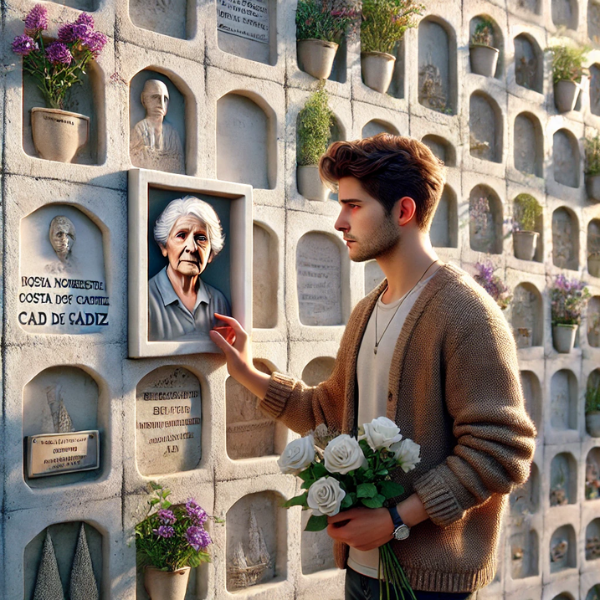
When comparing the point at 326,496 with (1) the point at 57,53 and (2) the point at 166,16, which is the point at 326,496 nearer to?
(1) the point at 57,53

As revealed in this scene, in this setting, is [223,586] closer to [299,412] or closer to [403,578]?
[299,412]

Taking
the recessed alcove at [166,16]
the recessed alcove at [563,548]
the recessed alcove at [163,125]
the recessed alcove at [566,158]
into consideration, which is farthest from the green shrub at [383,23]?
the recessed alcove at [563,548]

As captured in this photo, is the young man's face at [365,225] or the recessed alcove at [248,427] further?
the recessed alcove at [248,427]

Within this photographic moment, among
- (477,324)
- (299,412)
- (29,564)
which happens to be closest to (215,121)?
(299,412)

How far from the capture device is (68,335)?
112 inches

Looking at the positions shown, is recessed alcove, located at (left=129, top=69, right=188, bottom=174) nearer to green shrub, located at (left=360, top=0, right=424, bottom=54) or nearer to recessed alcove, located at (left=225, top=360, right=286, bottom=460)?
recessed alcove, located at (left=225, top=360, right=286, bottom=460)

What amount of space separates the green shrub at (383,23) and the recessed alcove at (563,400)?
2.61 meters

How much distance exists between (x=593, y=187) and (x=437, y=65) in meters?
1.70

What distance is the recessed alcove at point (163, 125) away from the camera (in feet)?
10.3

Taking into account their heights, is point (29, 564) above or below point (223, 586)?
above

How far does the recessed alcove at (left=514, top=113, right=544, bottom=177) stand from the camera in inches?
204

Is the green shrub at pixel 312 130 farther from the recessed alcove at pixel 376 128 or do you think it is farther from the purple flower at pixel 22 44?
the purple flower at pixel 22 44

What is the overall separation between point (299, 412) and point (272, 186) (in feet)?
3.82

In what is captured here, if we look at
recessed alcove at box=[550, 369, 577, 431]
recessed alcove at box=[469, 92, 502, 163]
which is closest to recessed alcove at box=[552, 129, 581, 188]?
recessed alcove at box=[469, 92, 502, 163]
